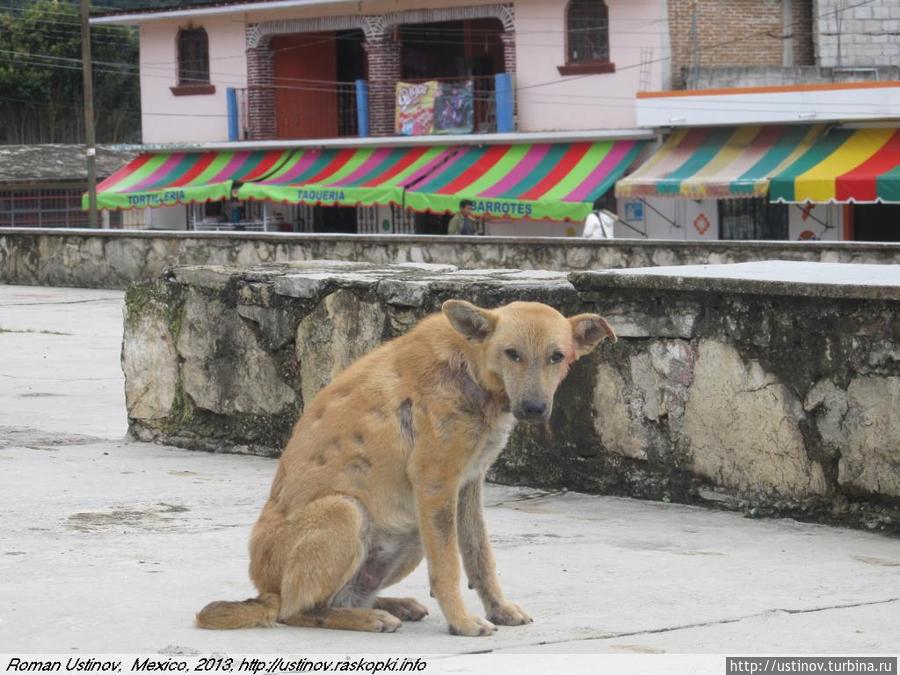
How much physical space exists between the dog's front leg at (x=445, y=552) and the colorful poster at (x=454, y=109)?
94.2 feet

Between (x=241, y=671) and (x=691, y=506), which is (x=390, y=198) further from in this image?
(x=241, y=671)

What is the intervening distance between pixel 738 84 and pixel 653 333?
2441 cm

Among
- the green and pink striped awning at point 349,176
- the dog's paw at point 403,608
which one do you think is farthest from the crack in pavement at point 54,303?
the dog's paw at point 403,608

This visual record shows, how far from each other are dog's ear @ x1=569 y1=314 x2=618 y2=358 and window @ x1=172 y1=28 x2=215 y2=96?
3415 centimetres

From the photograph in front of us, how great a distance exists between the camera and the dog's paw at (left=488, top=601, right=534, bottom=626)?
17.6 ft

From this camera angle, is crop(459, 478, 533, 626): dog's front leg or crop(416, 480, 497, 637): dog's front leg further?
crop(459, 478, 533, 626): dog's front leg

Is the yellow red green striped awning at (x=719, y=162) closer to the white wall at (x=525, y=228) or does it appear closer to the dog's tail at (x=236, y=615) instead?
the white wall at (x=525, y=228)

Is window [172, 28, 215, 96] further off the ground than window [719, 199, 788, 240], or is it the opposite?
window [172, 28, 215, 96]

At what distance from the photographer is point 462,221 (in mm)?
28328

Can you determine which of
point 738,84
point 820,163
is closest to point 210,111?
point 738,84

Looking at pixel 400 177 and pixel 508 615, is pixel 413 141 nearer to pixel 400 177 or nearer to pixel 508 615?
pixel 400 177

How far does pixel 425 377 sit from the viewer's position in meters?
5.59

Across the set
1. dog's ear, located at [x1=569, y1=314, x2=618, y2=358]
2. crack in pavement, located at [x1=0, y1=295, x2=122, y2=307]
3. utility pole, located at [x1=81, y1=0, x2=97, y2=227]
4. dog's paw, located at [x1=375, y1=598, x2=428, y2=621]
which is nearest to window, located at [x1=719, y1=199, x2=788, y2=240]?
crack in pavement, located at [x1=0, y1=295, x2=122, y2=307]

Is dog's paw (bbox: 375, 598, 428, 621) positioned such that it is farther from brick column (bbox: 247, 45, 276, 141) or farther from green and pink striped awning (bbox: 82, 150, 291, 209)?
brick column (bbox: 247, 45, 276, 141)
